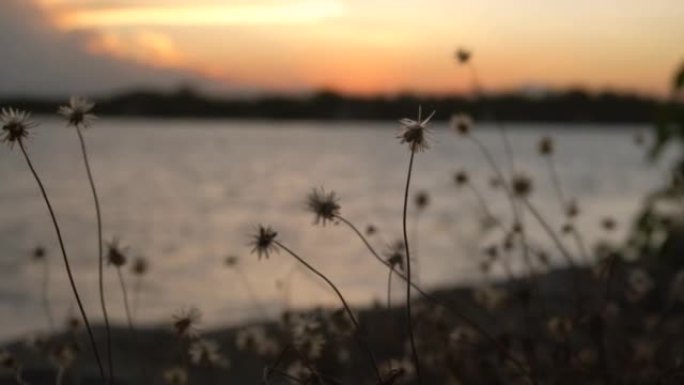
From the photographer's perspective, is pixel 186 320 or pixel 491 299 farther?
pixel 491 299

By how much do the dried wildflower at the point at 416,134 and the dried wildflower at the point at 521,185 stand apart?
2379 millimetres

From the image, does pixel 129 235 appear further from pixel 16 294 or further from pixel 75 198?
pixel 75 198

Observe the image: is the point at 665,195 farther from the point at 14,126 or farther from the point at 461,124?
the point at 14,126

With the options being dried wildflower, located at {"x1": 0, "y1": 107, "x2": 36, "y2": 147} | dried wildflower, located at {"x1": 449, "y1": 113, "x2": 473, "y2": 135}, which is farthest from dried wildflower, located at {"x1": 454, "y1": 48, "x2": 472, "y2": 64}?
dried wildflower, located at {"x1": 0, "y1": 107, "x2": 36, "y2": 147}

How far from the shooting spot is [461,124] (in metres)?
4.77

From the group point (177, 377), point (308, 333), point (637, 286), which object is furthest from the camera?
point (637, 286)

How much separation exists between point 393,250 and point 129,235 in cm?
1570

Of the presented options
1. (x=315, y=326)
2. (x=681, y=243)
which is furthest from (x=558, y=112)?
(x=315, y=326)

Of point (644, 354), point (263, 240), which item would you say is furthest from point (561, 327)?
Answer: point (263, 240)

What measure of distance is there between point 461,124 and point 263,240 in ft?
7.83

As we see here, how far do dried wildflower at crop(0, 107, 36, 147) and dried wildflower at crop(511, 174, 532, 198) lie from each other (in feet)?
8.46

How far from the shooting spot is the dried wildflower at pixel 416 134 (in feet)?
8.09

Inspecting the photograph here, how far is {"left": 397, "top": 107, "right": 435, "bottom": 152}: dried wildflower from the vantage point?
8.09 feet

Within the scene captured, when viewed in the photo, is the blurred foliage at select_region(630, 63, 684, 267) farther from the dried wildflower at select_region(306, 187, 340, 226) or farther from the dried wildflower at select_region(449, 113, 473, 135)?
the dried wildflower at select_region(306, 187, 340, 226)
